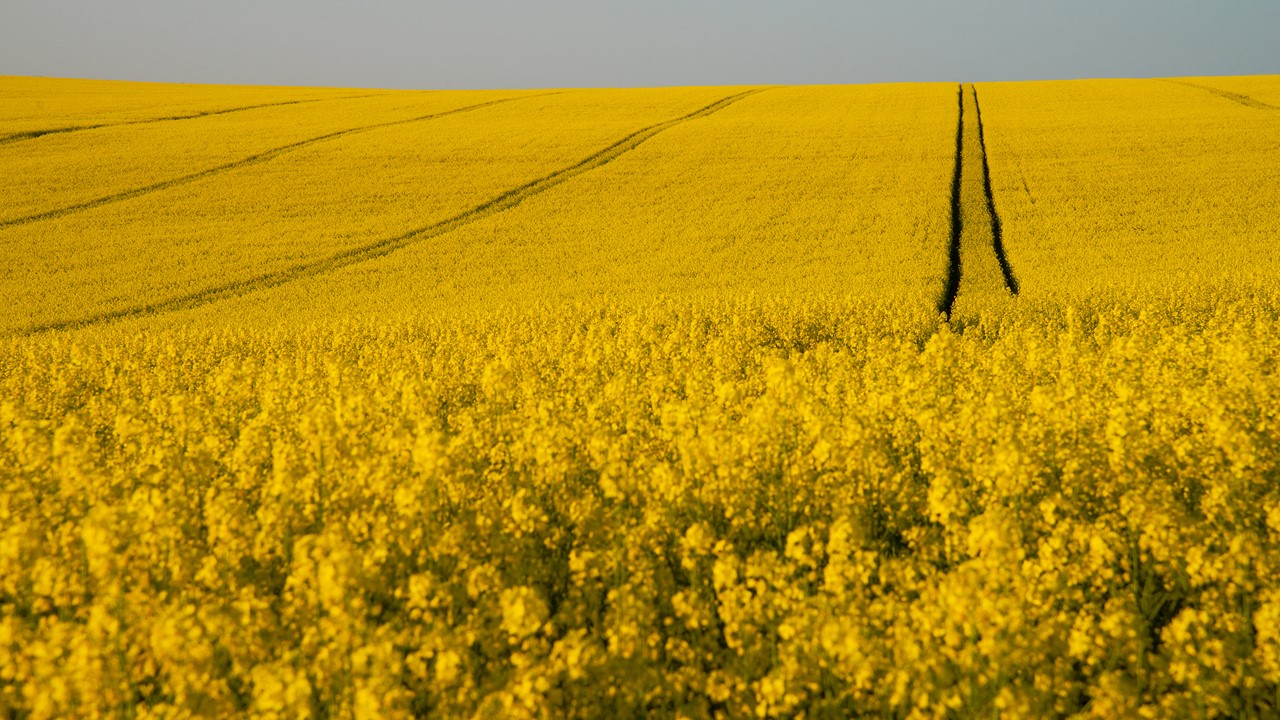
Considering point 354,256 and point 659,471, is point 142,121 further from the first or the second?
point 659,471

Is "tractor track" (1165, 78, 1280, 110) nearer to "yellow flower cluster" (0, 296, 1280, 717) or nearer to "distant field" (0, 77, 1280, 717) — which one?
→ "distant field" (0, 77, 1280, 717)

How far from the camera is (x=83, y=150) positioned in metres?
34.3

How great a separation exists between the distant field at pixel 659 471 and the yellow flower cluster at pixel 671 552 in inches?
1.2

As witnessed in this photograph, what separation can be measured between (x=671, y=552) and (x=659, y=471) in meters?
0.48

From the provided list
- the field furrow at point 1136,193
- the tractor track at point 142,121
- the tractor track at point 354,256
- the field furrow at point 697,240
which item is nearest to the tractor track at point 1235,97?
the field furrow at point 1136,193

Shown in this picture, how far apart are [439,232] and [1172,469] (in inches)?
868

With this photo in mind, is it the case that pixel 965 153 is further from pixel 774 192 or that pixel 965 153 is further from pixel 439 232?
pixel 439 232

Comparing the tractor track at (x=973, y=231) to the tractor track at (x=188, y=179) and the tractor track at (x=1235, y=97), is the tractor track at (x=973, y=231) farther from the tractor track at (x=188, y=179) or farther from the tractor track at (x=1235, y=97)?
the tractor track at (x=188, y=179)

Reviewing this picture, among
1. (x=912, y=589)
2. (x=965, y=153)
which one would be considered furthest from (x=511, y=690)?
(x=965, y=153)

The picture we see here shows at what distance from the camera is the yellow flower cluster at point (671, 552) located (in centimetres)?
332

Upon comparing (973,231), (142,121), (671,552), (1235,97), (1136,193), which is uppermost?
(142,121)

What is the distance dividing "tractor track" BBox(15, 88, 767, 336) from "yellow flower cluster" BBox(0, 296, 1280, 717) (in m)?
11.8

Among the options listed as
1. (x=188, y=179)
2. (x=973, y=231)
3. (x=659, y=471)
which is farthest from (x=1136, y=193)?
(x=188, y=179)

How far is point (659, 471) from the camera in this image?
4.91 m
